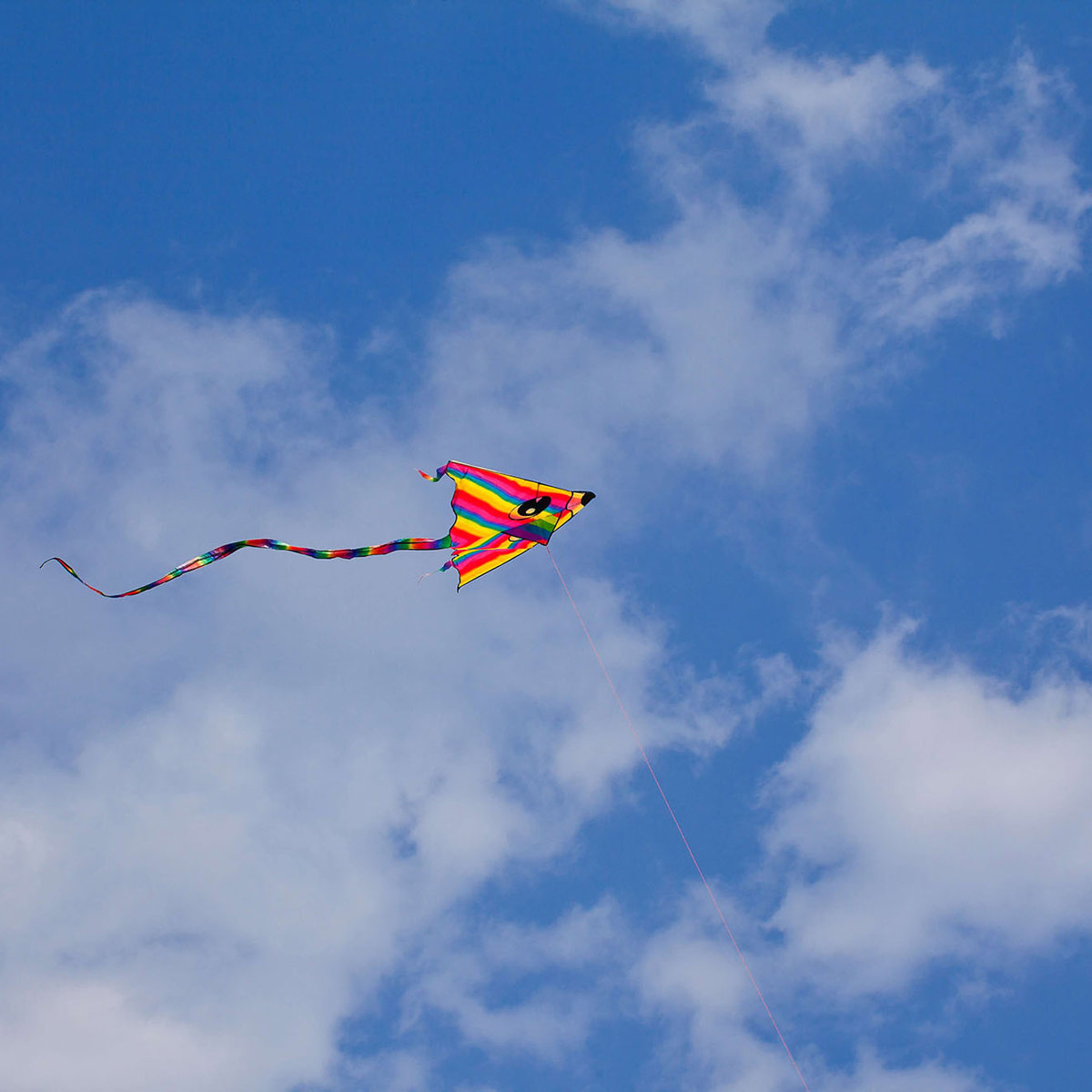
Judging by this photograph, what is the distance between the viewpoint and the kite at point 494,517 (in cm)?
2869

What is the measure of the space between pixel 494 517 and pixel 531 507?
0.99 m

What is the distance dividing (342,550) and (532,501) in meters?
4.89

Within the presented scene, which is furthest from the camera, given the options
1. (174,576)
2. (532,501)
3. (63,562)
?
(532,501)

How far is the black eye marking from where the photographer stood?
28812 mm

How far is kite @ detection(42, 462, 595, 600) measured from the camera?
28688 mm

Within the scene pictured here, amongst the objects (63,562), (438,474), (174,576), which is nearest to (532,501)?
(438,474)

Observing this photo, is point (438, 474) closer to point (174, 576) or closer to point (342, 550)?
point (342, 550)

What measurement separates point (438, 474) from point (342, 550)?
10.3 feet

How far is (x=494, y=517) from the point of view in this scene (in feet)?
95.1

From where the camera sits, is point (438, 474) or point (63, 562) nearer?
point (63, 562)

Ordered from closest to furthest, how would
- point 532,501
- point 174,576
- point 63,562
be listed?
point 63,562, point 174,576, point 532,501

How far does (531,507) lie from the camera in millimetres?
28875

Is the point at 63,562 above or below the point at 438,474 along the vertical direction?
below

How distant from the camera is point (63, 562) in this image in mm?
24922
